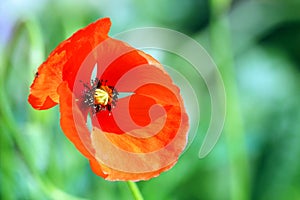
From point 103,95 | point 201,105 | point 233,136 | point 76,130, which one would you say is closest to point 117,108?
point 103,95

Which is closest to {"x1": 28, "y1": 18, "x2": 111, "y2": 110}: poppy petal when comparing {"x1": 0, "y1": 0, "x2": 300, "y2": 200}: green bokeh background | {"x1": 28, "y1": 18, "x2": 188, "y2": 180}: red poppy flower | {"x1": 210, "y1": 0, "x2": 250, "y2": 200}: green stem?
{"x1": 28, "y1": 18, "x2": 188, "y2": 180}: red poppy flower

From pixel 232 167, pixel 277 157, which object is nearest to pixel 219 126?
pixel 232 167

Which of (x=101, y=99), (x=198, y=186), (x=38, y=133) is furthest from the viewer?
(x=198, y=186)

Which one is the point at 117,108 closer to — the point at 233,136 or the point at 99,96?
the point at 99,96

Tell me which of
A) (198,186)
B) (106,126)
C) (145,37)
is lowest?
(106,126)

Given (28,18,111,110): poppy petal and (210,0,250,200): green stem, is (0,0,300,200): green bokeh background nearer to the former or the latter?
(210,0,250,200): green stem

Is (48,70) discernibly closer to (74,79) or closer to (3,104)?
(74,79)

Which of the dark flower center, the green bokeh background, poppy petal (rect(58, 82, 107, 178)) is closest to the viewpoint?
poppy petal (rect(58, 82, 107, 178))
